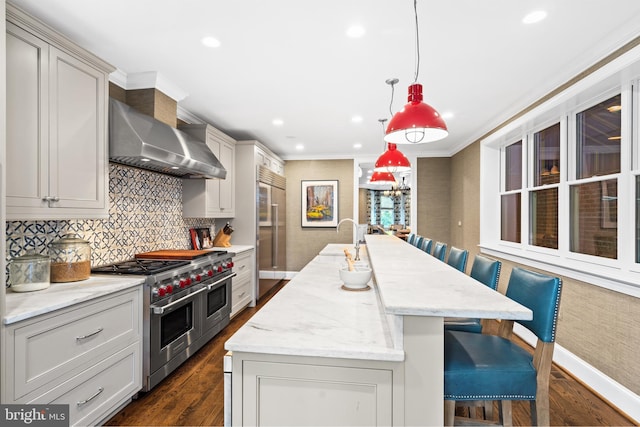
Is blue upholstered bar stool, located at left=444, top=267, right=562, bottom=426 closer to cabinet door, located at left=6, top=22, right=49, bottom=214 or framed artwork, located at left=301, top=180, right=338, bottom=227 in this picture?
cabinet door, located at left=6, top=22, right=49, bottom=214

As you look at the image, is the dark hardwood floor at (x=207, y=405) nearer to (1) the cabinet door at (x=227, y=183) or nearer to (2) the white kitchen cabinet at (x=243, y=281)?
(2) the white kitchen cabinet at (x=243, y=281)

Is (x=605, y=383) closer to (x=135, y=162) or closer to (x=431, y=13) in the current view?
(x=431, y=13)

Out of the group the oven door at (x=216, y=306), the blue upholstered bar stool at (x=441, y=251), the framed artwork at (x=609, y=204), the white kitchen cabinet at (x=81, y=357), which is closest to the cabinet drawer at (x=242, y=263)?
the oven door at (x=216, y=306)

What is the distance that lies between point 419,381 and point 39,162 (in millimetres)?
2176

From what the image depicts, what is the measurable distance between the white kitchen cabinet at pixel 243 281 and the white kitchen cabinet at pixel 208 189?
605 mm

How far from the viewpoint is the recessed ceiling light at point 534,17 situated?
6.31 ft

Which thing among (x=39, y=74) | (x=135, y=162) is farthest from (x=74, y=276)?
(x=39, y=74)

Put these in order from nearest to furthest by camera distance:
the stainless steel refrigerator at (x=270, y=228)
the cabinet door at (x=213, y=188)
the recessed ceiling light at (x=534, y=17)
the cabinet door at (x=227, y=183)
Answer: the recessed ceiling light at (x=534, y=17) < the cabinet door at (x=213, y=188) < the cabinet door at (x=227, y=183) < the stainless steel refrigerator at (x=270, y=228)

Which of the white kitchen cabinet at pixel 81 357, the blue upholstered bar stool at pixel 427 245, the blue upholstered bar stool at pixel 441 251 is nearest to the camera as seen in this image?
the white kitchen cabinet at pixel 81 357

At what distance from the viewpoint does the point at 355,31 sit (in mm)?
2133

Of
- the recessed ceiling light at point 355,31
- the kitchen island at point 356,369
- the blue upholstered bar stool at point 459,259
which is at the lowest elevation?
the kitchen island at point 356,369

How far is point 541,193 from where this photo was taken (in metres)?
3.44

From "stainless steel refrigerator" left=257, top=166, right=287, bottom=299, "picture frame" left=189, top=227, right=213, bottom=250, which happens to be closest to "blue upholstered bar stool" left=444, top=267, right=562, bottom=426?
"picture frame" left=189, top=227, right=213, bottom=250

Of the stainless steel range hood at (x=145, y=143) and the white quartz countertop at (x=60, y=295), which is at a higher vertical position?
the stainless steel range hood at (x=145, y=143)
